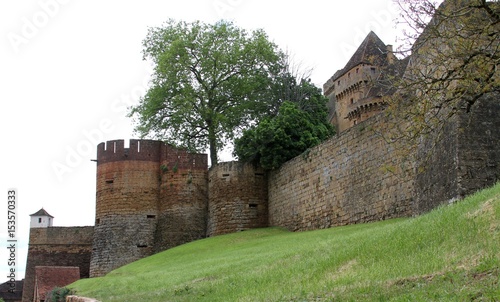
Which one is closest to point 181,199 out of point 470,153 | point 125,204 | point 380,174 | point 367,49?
point 125,204

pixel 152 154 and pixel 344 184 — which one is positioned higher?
pixel 152 154

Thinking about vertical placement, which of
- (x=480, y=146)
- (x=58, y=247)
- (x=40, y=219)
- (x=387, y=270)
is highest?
(x=40, y=219)

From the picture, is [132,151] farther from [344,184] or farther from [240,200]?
[344,184]

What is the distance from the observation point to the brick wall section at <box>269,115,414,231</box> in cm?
1922

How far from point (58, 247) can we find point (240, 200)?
42.5 ft

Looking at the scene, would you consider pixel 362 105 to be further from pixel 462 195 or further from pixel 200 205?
pixel 462 195

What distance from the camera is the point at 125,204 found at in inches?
1217

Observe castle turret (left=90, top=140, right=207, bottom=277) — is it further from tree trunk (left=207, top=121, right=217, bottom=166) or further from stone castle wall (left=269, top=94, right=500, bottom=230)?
stone castle wall (left=269, top=94, right=500, bottom=230)

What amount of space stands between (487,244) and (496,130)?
253 inches

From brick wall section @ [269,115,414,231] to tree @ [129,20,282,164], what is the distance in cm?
829

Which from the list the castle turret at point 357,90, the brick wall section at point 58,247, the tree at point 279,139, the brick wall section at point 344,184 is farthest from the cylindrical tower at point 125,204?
the castle turret at point 357,90

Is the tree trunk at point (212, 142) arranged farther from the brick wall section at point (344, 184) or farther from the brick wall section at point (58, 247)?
the brick wall section at point (58, 247)

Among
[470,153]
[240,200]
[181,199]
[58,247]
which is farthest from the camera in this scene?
[58,247]

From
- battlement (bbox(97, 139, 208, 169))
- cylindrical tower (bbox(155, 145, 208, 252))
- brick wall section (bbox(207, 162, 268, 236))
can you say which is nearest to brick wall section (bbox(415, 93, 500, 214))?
brick wall section (bbox(207, 162, 268, 236))
